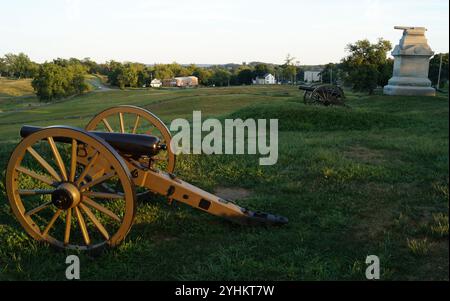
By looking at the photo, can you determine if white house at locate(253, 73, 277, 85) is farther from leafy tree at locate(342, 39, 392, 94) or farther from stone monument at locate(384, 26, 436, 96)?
stone monument at locate(384, 26, 436, 96)

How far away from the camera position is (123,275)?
13.4ft

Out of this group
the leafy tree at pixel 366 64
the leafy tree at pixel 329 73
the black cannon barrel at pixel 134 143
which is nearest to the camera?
the black cannon barrel at pixel 134 143

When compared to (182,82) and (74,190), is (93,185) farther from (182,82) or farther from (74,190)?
(182,82)

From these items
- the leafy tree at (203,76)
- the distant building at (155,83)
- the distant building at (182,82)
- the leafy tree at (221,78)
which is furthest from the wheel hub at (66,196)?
the leafy tree at (203,76)

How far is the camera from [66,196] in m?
4.41

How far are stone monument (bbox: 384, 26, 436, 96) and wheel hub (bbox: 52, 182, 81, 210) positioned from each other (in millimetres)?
17317

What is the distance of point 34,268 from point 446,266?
149 inches

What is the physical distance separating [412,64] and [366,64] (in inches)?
355

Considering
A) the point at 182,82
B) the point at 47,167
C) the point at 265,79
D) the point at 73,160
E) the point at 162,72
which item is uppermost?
the point at 162,72

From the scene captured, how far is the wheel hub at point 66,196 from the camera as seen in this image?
4.41m

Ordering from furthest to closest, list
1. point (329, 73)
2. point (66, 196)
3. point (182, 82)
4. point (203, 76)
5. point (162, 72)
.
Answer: point (162, 72) < point (203, 76) < point (182, 82) < point (329, 73) < point (66, 196)

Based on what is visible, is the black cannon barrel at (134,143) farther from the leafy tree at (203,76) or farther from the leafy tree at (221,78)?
the leafy tree at (203,76)

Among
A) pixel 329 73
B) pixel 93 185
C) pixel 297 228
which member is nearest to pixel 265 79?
pixel 329 73

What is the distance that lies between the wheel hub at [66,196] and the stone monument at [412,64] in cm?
1732
